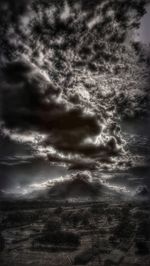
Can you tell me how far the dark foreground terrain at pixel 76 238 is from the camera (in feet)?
36.8

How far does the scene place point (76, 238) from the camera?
→ 48.3 feet

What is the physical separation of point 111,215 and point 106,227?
12.1 feet

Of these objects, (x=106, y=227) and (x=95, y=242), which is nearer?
(x=95, y=242)

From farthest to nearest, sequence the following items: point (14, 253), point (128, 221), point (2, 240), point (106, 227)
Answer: point (128, 221)
point (106, 227)
point (2, 240)
point (14, 253)

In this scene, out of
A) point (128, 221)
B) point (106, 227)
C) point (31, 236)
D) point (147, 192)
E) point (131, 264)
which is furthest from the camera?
point (147, 192)

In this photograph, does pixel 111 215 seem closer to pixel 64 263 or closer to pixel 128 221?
pixel 128 221

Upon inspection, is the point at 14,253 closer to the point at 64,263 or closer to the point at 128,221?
the point at 64,263

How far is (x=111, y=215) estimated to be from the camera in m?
20.8

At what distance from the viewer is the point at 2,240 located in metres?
14.7

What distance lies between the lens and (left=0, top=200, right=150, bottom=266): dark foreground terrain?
A: 11219mm

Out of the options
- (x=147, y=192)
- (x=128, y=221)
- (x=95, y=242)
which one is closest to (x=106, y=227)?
(x=128, y=221)

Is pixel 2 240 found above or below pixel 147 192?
below

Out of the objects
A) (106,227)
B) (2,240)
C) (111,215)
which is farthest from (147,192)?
(2,240)

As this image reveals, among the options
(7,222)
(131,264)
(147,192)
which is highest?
(147,192)
